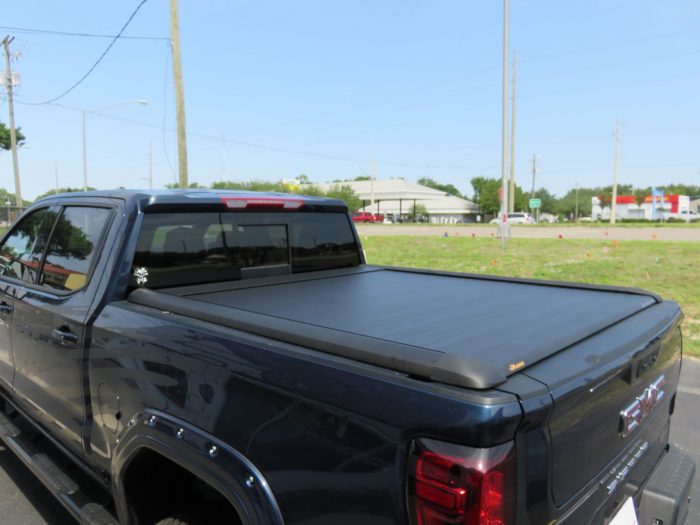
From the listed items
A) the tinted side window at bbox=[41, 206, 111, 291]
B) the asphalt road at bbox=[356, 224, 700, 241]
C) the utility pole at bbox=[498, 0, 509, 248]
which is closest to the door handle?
the tinted side window at bbox=[41, 206, 111, 291]

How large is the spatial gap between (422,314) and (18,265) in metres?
2.66

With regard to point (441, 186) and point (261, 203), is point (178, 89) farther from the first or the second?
point (441, 186)

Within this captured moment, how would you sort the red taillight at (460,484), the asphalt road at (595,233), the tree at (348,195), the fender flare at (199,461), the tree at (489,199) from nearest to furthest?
1. the red taillight at (460,484)
2. the fender flare at (199,461)
3. the asphalt road at (595,233)
4. the tree at (348,195)
5. the tree at (489,199)

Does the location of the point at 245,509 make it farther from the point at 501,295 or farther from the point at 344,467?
the point at 501,295

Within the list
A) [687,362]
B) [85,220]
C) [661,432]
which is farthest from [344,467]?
[687,362]

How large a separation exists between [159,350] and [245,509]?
68 centimetres

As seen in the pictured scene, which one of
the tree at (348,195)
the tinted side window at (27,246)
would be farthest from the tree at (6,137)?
the tree at (348,195)

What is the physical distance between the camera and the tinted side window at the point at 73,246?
268cm

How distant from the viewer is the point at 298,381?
4.85 feet

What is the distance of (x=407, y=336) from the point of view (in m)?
1.86

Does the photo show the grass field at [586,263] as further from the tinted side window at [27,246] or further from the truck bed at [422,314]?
the tinted side window at [27,246]

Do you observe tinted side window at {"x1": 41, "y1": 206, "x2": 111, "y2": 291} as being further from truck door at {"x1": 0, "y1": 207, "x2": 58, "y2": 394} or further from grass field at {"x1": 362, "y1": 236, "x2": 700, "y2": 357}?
grass field at {"x1": 362, "y1": 236, "x2": 700, "y2": 357}

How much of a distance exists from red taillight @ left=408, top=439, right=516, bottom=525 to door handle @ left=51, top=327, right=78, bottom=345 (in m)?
1.82

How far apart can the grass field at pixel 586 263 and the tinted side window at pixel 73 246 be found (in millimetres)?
6264
